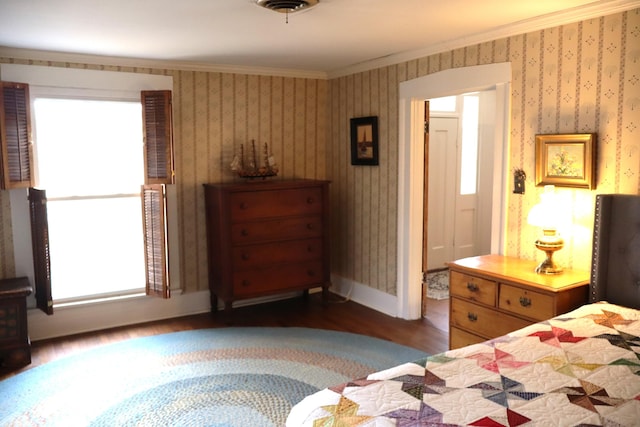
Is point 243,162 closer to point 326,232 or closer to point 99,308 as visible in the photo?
point 326,232

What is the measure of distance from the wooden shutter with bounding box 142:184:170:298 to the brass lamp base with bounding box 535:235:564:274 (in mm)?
2885

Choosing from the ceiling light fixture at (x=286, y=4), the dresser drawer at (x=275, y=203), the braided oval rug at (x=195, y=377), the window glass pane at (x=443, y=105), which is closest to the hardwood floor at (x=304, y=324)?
the braided oval rug at (x=195, y=377)

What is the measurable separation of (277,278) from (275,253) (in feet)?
0.74

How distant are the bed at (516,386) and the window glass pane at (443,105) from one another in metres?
3.94

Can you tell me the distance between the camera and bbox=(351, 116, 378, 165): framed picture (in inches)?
184

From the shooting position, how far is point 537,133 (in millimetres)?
3260

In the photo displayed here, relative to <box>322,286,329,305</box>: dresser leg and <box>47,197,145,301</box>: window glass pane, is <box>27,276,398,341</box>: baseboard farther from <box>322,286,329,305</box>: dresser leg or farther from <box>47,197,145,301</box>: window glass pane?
<box>322,286,329,305</box>: dresser leg

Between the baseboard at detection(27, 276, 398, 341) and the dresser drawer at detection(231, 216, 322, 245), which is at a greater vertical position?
the dresser drawer at detection(231, 216, 322, 245)

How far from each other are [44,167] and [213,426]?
8.46ft

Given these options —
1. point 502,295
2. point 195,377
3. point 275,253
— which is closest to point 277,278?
point 275,253

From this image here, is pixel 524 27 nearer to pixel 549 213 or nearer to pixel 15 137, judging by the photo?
pixel 549 213

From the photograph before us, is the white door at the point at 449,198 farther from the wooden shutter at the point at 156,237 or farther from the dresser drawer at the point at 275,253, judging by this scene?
the wooden shutter at the point at 156,237

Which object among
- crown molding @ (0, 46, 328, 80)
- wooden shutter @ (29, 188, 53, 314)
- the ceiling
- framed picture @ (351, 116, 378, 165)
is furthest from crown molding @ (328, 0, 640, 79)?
wooden shutter @ (29, 188, 53, 314)

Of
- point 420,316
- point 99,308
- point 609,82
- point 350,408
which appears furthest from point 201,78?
point 350,408
